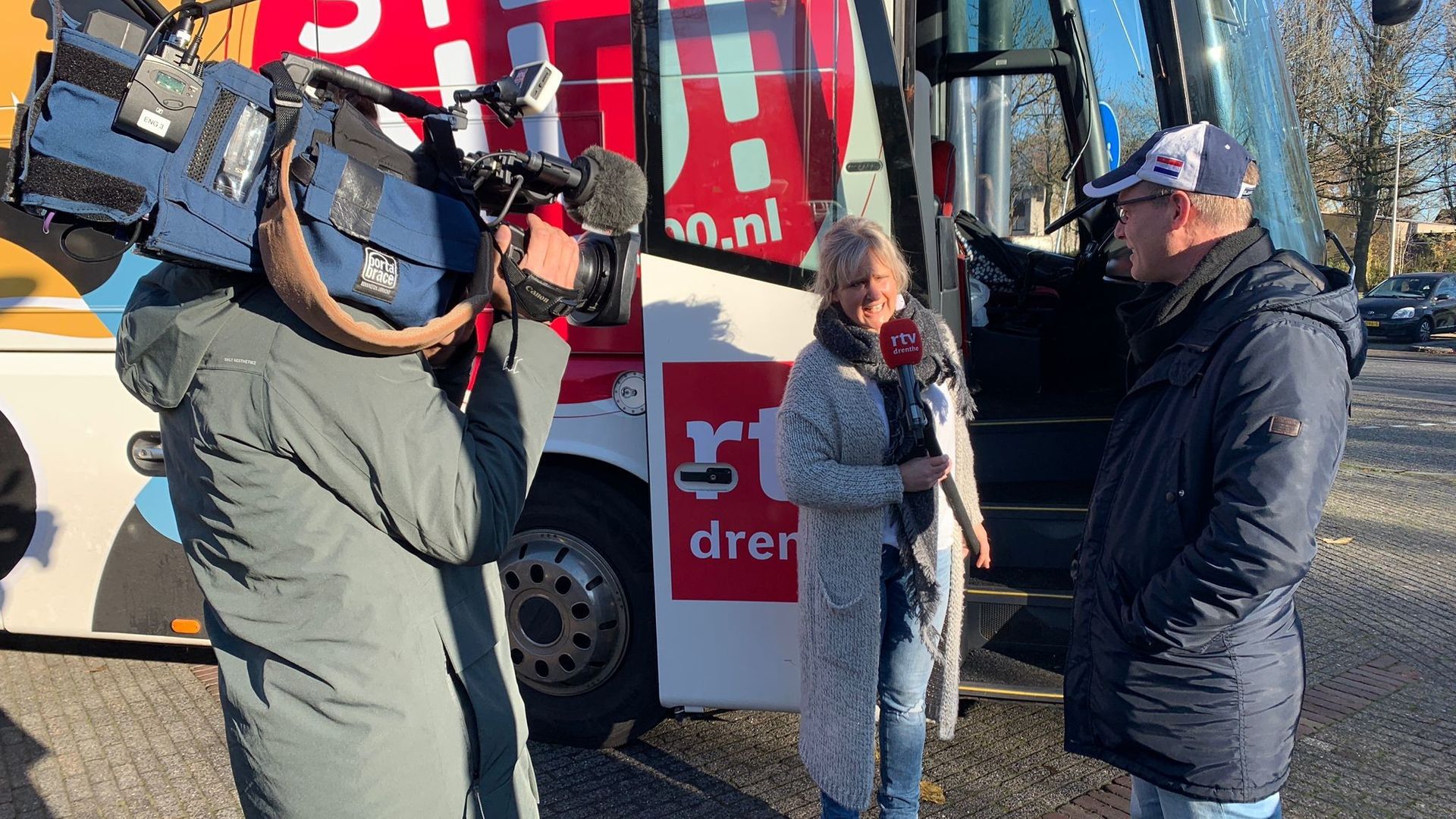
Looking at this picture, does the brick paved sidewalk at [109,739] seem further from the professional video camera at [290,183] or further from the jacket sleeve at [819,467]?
the professional video camera at [290,183]

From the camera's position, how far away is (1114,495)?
7.20 ft

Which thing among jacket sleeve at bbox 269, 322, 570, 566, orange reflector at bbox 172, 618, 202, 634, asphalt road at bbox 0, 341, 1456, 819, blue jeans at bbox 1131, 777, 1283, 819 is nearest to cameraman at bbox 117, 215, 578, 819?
jacket sleeve at bbox 269, 322, 570, 566

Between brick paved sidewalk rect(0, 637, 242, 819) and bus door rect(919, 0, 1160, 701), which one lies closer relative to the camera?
brick paved sidewalk rect(0, 637, 242, 819)

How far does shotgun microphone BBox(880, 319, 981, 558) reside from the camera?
2.51 metres

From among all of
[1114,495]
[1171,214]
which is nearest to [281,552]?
[1114,495]

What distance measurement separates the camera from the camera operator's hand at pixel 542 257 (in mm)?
1610

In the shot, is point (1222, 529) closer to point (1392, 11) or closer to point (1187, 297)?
point (1187, 297)

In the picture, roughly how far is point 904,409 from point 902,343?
244 millimetres

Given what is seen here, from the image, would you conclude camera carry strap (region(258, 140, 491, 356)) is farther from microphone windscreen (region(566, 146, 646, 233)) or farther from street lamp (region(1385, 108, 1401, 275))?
street lamp (region(1385, 108, 1401, 275))

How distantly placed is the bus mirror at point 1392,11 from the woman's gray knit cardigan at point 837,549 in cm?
226

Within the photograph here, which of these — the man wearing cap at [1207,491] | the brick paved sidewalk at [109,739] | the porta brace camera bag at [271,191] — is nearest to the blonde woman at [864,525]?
the man wearing cap at [1207,491]

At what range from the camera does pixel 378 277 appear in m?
1.45

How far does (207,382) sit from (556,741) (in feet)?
8.71

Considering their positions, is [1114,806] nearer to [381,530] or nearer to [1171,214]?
[1171,214]
